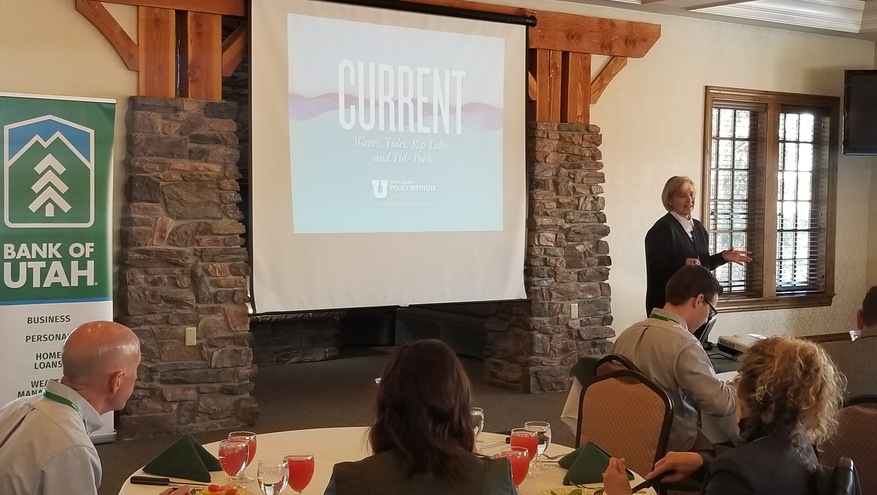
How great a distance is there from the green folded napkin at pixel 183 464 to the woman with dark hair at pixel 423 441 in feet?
2.53


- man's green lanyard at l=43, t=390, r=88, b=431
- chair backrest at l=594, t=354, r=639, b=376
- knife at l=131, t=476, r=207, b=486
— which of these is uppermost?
man's green lanyard at l=43, t=390, r=88, b=431

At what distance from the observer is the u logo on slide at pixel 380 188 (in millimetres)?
6238

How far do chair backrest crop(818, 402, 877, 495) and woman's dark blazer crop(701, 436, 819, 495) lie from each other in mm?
602

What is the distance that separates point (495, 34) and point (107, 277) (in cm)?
325

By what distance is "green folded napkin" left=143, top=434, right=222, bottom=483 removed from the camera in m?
2.44

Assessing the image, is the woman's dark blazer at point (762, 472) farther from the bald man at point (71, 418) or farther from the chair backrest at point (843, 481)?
the bald man at point (71, 418)

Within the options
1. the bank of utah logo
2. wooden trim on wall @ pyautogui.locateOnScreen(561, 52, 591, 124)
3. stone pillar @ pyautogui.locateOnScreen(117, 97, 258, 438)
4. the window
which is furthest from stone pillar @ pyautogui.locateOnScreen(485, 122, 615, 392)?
the bank of utah logo

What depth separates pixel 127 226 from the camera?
5488mm

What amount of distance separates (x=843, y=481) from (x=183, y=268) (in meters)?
4.37

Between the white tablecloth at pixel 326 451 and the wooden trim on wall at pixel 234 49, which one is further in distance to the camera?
the wooden trim on wall at pixel 234 49

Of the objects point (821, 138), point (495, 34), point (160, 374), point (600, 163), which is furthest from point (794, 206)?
point (160, 374)

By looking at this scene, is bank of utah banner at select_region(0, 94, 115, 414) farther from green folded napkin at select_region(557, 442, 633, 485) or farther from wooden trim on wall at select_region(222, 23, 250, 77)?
green folded napkin at select_region(557, 442, 633, 485)

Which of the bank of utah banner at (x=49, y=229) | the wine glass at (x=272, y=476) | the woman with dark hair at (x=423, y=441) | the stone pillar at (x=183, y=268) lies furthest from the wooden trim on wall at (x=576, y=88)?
the woman with dark hair at (x=423, y=441)

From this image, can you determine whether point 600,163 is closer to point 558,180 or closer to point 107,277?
point 558,180
